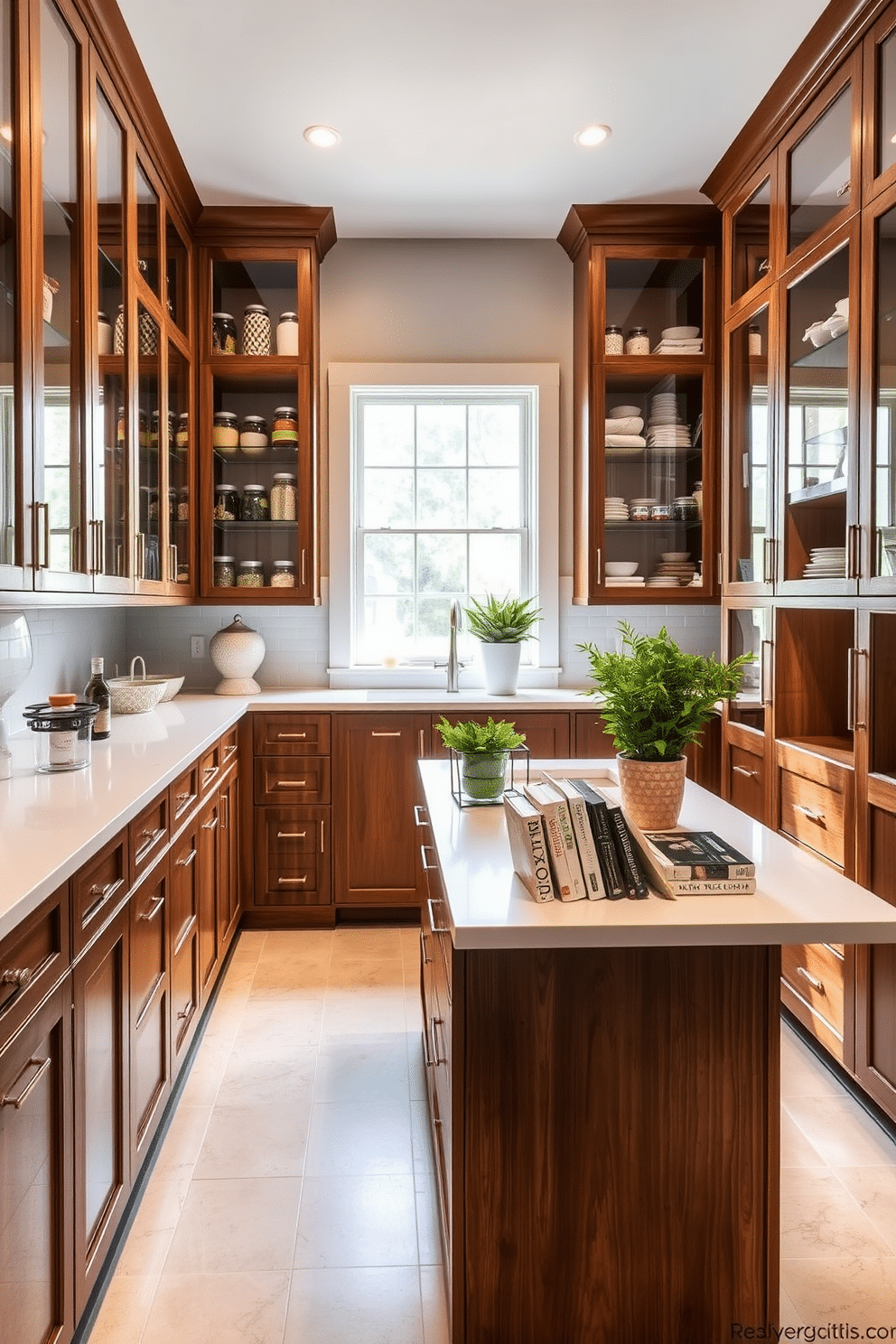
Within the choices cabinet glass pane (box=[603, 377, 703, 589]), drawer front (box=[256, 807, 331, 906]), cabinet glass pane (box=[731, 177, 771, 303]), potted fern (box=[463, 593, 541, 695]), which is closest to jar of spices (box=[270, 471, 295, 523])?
potted fern (box=[463, 593, 541, 695])

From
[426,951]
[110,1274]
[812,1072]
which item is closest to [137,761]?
[426,951]

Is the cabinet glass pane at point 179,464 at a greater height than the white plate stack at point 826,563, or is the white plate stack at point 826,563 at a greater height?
the cabinet glass pane at point 179,464

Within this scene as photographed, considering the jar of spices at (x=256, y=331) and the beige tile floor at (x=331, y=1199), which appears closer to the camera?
the beige tile floor at (x=331, y=1199)

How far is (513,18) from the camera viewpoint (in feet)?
8.55

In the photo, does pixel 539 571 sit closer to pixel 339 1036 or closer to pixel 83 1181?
pixel 339 1036

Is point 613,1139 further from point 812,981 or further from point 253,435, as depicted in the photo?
point 253,435

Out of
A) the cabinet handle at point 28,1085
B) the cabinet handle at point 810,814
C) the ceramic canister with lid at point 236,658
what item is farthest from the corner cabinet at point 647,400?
the cabinet handle at point 28,1085

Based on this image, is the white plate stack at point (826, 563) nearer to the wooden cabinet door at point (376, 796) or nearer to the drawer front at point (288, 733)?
the wooden cabinet door at point (376, 796)

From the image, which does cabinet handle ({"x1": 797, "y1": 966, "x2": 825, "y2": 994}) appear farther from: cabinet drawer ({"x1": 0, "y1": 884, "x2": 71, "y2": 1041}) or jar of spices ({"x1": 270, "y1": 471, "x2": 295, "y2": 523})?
jar of spices ({"x1": 270, "y1": 471, "x2": 295, "y2": 523})

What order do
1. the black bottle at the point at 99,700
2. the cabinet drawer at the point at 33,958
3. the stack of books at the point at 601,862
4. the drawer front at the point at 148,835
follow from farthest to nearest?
the black bottle at the point at 99,700, the drawer front at the point at 148,835, the stack of books at the point at 601,862, the cabinet drawer at the point at 33,958

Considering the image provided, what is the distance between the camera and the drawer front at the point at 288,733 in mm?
3736

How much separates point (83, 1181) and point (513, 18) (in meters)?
3.09

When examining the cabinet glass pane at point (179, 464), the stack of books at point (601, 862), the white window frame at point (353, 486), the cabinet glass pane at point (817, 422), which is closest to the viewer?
the stack of books at point (601, 862)

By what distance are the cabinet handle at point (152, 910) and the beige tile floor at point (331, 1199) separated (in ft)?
2.09
